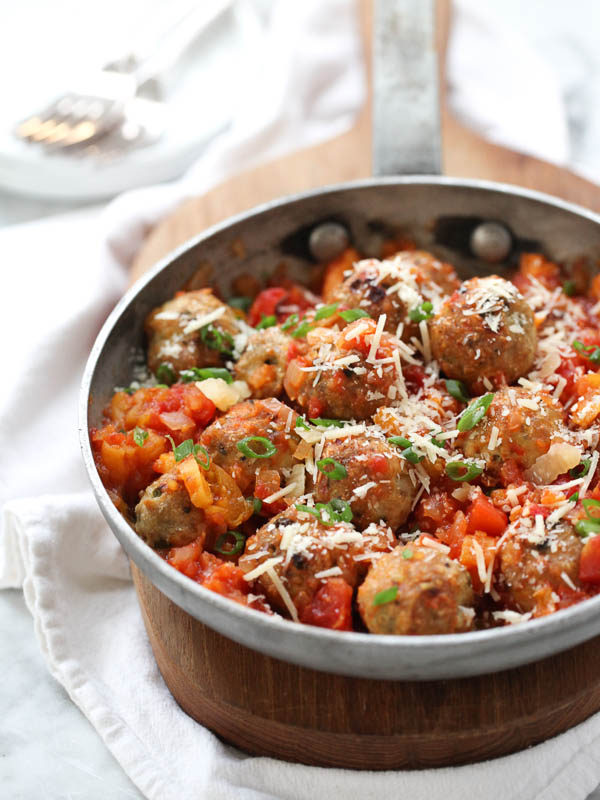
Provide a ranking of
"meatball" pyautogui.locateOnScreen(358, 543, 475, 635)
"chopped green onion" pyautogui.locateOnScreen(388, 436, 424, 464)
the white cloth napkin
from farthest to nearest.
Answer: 1. "chopped green onion" pyautogui.locateOnScreen(388, 436, 424, 464)
2. the white cloth napkin
3. "meatball" pyautogui.locateOnScreen(358, 543, 475, 635)

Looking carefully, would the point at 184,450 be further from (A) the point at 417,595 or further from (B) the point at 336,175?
(B) the point at 336,175

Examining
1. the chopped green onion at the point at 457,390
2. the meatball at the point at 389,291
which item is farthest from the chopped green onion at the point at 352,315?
the chopped green onion at the point at 457,390

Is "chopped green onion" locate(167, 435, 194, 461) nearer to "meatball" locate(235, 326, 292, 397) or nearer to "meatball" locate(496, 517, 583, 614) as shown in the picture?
"meatball" locate(235, 326, 292, 397)

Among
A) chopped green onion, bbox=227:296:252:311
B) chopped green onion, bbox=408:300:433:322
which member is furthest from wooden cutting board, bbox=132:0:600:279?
chopped green onion, bbox=408:300:433:322

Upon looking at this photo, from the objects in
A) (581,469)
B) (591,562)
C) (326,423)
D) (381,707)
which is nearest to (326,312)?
(326,423)

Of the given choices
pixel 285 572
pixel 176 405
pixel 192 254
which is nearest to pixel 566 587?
pixel 285 572
